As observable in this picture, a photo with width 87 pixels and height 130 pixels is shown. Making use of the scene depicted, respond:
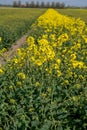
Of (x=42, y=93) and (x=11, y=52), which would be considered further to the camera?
(x=11, y=52)

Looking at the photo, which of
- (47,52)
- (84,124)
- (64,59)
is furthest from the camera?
(64,59)

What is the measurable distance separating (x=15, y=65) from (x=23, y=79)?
28.1 inches

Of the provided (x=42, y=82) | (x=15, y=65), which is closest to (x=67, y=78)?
(x=42, y=82)

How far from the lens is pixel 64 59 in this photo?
278 inches

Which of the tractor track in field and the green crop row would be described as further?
the tractor track in field

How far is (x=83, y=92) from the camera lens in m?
5.47

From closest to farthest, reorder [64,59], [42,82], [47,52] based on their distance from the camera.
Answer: [42,82] → [47,52] → [64,59]

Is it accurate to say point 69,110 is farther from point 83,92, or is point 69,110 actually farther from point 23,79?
point 23,79

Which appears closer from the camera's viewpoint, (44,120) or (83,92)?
(44,120)

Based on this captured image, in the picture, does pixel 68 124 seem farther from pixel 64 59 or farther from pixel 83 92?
pixel 64 59

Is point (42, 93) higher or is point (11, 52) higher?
point (42, 93)

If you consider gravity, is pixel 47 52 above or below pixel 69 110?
above

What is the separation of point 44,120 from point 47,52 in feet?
5.37

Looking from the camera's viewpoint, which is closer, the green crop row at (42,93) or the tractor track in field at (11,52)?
the green crop row at (42,93)
